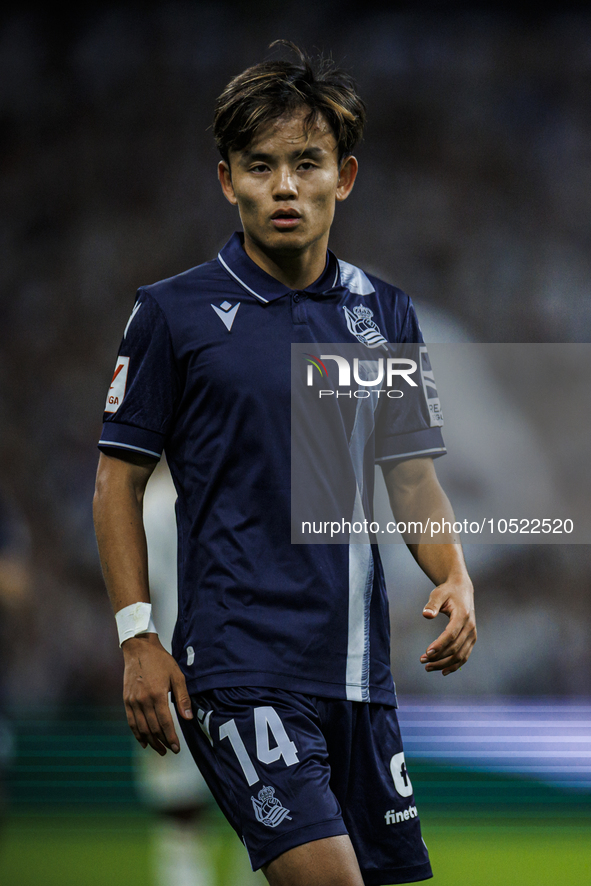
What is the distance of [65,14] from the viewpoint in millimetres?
6676

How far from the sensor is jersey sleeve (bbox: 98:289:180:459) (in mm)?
1840

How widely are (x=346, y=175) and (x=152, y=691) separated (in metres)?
1.10

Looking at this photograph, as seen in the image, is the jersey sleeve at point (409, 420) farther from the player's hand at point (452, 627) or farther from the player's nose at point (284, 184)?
the player's nose at point (284, 184)

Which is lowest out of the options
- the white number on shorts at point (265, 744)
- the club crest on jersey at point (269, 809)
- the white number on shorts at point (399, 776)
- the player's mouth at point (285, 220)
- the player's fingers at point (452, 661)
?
the club crest on jersey at point (269, 809)

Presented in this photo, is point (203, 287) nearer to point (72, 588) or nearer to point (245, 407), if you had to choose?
point (245, 407)

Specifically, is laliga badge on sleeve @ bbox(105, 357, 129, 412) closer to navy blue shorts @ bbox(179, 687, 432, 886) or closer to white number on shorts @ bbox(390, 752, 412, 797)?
→ navy blue shorts @ bbox(179, 687, 432, 886)

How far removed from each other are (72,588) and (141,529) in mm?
4722

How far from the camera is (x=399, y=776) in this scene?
1.89 m

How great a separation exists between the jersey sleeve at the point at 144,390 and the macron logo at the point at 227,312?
0.10m

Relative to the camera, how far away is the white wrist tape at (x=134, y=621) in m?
1.75

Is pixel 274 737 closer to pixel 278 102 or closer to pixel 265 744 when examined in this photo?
pixel 265 744

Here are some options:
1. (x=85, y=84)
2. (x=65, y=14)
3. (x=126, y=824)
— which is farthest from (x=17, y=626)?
(x=65, y=14)

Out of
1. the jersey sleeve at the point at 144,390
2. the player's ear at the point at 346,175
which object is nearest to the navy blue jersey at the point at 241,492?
the jersey sleeve at the point at 144,390

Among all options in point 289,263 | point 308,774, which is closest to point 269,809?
point 308,774
